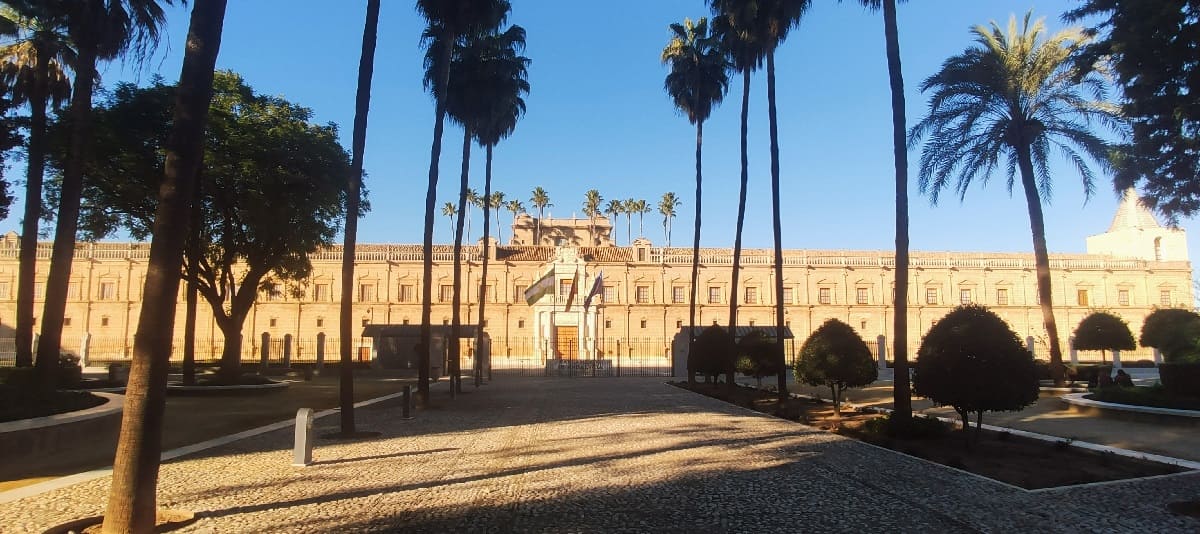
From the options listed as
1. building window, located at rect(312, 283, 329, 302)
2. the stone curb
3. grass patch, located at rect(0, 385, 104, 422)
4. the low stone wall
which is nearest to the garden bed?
the stone curb

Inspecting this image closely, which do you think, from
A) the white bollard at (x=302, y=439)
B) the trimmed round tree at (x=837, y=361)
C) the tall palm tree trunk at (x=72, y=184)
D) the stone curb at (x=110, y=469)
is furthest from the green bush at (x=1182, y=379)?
the tall palm tree trunk at (x=72, y=184)

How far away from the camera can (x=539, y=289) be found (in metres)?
34.6

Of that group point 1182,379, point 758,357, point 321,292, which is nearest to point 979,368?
point 1182,379

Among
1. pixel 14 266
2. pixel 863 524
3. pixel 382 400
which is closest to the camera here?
pixel 863 524

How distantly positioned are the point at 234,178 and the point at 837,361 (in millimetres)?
17716

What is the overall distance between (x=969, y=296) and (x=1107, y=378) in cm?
4017

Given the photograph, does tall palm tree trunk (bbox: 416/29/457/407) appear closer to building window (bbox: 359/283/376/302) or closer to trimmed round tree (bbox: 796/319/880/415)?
trimmed round tree (bbox: 796/319/880/415)

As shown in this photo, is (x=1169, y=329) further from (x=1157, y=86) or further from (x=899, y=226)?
(x=899, y=226)

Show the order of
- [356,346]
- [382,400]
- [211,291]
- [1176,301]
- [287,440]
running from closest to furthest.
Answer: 1. [287,440]
2. [382,400]
3. [211,291]
4. [356,346]
5. [1176,301]

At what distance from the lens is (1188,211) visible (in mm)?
18078

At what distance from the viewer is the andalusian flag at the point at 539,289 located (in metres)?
34.2

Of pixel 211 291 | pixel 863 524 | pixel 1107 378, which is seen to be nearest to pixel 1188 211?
pixel 1107 378

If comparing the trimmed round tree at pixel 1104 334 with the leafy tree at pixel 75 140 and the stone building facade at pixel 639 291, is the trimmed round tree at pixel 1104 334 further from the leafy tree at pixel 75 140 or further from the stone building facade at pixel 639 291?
the leafy tree at pixel 75 140

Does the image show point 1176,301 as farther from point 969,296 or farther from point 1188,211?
point 1188,211
